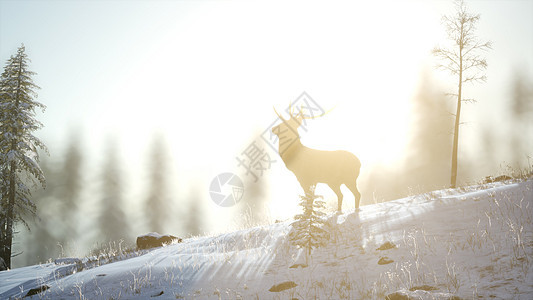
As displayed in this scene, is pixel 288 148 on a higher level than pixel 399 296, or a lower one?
higher

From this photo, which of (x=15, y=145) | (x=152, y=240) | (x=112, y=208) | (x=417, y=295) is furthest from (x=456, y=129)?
(x=112, y=208)

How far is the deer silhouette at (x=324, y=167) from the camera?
1004cm

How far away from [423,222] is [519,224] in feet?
5.00

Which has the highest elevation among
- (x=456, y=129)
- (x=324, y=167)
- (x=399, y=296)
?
(x=456, y=129)

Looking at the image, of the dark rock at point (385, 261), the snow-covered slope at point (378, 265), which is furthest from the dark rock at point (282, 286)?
the dark rock at point (385, 261)

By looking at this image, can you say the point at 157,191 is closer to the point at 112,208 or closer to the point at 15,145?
the point at 112,208

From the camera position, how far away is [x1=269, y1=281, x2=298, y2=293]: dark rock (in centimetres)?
495

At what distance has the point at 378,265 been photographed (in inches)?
204

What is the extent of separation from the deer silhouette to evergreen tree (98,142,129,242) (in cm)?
2551

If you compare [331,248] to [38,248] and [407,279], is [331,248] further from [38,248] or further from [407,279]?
[38,248]

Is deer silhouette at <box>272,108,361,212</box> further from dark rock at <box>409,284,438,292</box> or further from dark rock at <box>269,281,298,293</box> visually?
dark rock at <box>409,284,438,292</box>

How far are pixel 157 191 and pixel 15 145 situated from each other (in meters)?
15.6

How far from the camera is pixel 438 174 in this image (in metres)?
32.8

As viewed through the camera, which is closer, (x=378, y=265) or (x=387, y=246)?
(x=378, y=265)
